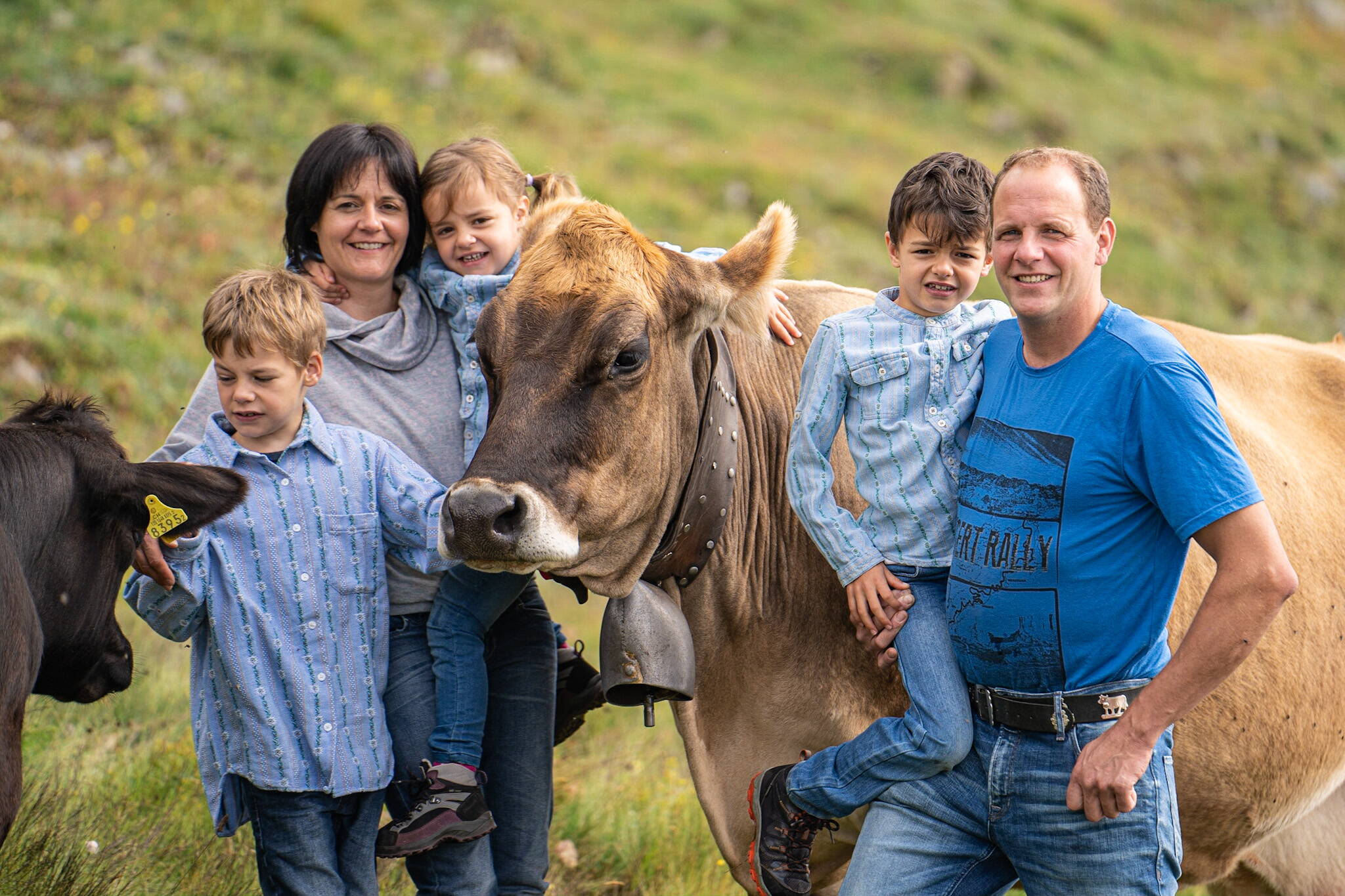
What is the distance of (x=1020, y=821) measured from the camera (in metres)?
3.25

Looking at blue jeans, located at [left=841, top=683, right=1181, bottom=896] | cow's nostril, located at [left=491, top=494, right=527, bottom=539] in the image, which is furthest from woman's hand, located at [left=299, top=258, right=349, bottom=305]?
blue jeans, located at [left=841, top=683, right=1181, bottom=896]

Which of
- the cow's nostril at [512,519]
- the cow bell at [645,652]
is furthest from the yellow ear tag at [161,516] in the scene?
the cow bell at [645,652]

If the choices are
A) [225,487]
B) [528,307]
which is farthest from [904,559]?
[225,487]

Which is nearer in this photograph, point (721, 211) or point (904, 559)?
point (904, 559)

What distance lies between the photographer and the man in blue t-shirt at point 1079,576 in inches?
116

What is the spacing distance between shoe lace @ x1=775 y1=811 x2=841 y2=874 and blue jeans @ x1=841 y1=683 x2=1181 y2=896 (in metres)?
0.31

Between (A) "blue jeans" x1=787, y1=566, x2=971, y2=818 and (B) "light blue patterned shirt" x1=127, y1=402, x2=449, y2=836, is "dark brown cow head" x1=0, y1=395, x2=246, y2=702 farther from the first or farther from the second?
(A) "blue jeans" x1=787, y1=566, x2=971, y2=818

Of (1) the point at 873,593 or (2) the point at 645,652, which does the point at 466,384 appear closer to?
(2) the point at 645,652

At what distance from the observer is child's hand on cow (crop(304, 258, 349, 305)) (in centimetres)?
434

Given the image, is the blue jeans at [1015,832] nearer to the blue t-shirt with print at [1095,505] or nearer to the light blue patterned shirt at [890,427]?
the blue t-shirt with print at [1095,505]

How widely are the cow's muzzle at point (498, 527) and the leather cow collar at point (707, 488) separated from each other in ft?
2.12

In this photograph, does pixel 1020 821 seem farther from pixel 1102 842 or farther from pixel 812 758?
pixel 812 758

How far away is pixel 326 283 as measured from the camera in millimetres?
4352

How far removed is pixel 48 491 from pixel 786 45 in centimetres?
2222
